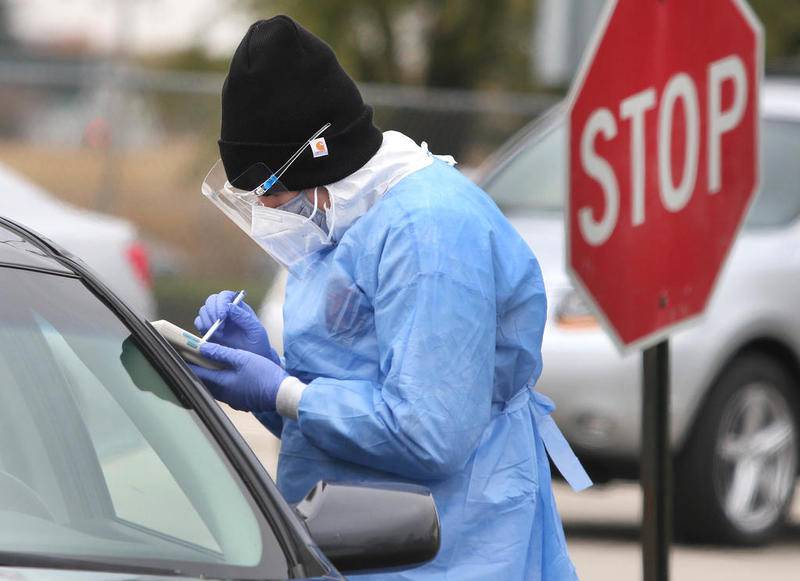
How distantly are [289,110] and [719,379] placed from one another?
4.34 meters

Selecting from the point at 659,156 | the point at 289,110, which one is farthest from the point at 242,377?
the point at 659,156

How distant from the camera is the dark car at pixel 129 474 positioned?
248 cm

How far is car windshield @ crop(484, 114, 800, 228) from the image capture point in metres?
7.50

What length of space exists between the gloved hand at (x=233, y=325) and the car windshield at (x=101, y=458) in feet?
1.31

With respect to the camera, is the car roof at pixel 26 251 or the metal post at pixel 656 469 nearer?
the car roof at pixel 26 251

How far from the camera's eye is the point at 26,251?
280 cm

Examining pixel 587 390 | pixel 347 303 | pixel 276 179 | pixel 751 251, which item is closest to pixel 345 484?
pixel 347 303

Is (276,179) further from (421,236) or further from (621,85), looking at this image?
(621,85)

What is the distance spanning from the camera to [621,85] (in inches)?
181

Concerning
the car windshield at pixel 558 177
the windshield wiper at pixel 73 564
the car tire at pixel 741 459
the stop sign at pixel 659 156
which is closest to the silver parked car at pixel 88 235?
the car windshield at pixel 558 177

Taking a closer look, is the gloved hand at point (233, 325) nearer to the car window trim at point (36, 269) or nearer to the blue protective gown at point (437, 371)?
the blue protective gown at point (437, 371)

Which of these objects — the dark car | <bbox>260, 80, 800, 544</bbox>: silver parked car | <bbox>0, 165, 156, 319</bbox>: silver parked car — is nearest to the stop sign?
<bbox>260, 80, 800, 544</bbox>: silver parked car

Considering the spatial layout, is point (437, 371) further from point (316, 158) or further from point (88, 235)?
point (88, 235)

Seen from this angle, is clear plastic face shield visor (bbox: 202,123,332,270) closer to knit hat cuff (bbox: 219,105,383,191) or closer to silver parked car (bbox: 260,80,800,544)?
knit hat cuff (bbox: 219,105,383,191)
